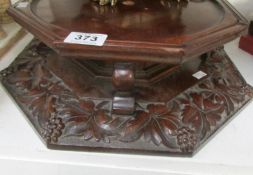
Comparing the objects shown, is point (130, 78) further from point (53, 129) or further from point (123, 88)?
point (53, 129)

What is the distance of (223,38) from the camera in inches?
22.8

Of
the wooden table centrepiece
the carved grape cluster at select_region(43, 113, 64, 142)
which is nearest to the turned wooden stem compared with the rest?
the wooden table centrepiece

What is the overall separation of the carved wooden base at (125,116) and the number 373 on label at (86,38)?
13cm

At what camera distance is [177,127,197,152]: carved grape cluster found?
0.56m

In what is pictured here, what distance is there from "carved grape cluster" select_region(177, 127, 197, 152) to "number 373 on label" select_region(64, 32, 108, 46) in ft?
0.71

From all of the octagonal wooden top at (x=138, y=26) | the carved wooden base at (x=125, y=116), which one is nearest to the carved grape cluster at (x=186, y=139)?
the carved wooden base at (x=125, y=116)

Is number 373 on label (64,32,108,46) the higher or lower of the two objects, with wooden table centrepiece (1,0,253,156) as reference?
higher

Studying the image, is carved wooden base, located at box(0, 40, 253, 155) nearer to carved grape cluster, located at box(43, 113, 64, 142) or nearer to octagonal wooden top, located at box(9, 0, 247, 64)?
carved grape cluster, located at box(43, 113, 64, 142)

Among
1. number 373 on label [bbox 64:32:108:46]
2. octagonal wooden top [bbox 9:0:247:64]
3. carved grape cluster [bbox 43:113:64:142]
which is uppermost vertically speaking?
number 373 on label [bbox 64:32:108:46]

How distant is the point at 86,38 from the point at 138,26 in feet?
0.40

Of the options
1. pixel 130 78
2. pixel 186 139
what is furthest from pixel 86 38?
pixel 186 139

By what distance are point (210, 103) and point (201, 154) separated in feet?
0.38

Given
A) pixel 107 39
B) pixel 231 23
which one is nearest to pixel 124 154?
pixel 107 39

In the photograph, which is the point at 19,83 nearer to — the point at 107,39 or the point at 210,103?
the point at 107,39
